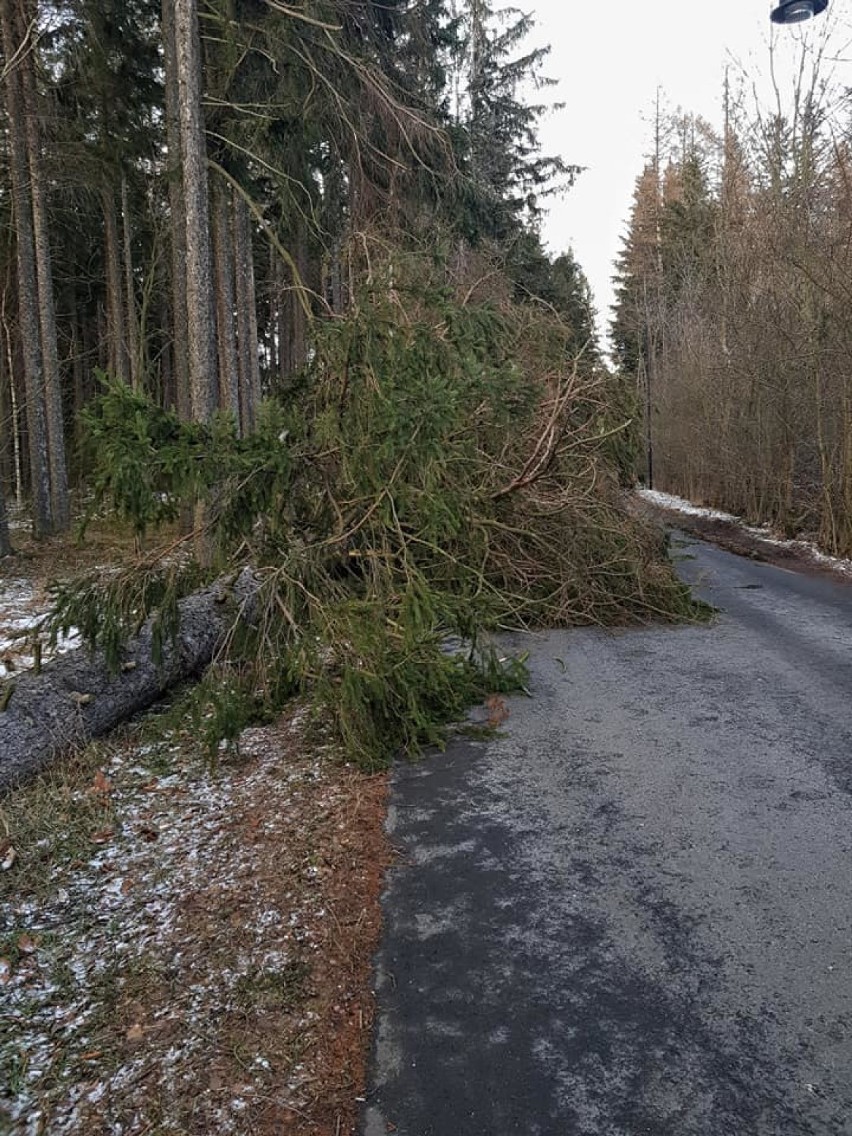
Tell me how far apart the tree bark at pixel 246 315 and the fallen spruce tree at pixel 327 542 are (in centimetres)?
957

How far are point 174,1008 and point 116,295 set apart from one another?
17880 mm

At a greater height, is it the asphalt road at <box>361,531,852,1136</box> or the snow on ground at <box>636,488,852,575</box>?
the snow on ground at <box>636,488,852,575</box>

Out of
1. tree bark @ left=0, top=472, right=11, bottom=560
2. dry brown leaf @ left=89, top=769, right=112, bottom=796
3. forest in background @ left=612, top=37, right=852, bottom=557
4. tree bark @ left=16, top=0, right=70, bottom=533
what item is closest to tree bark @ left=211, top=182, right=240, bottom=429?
tree bark @ left=16, top=0, right=70, bottom=533

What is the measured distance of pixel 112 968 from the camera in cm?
310

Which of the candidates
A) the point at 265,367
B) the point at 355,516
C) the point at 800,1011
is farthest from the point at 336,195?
the point at 265,367

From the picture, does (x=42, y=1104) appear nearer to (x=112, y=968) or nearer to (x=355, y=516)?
(x=112, y=968)

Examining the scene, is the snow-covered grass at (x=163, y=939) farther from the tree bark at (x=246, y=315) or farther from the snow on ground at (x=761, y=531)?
the tree bark at (x=246, y=315)

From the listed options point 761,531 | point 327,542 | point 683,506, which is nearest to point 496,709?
point 327,542

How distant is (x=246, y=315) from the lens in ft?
53.1

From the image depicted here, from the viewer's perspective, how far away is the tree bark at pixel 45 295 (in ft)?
42.2

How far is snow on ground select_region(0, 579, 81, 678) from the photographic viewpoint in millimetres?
6285

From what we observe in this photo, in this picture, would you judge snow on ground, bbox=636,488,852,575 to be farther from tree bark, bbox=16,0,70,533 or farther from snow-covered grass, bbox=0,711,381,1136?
tree bark, bbox=16,0,70,533

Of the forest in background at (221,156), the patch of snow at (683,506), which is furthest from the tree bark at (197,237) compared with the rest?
the patch of snow at (683,506)

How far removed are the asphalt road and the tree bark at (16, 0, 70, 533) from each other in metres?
12.2
